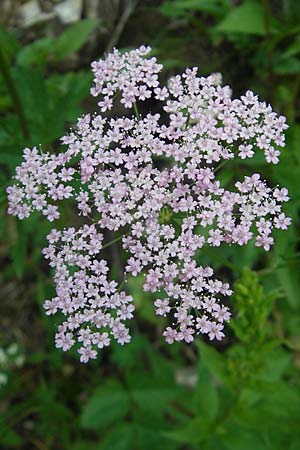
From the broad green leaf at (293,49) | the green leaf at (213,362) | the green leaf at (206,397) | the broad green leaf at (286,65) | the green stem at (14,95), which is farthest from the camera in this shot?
the broad green leaf at (286,65)

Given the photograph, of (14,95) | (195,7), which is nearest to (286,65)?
(195,7)

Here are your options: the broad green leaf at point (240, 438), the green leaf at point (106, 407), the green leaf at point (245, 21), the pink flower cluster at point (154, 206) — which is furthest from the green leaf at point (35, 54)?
the broad green leaf at point (240, 438)

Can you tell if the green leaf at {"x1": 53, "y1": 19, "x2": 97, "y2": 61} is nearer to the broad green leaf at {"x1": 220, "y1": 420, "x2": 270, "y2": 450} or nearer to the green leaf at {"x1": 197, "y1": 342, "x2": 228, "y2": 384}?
the green leaf at {"x1": 197, "y1": 342, "x2": 228, "y2": 384}

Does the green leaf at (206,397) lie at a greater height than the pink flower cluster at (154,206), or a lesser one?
lesser

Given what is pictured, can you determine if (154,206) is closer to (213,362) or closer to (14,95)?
(213,362)

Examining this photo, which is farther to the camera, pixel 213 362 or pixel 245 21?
pixel 245 21

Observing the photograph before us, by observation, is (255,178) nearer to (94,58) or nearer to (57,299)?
(57,299)

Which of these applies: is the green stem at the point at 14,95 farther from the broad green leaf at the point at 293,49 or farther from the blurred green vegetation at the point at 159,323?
the broad green leaf at the point at 293,49
